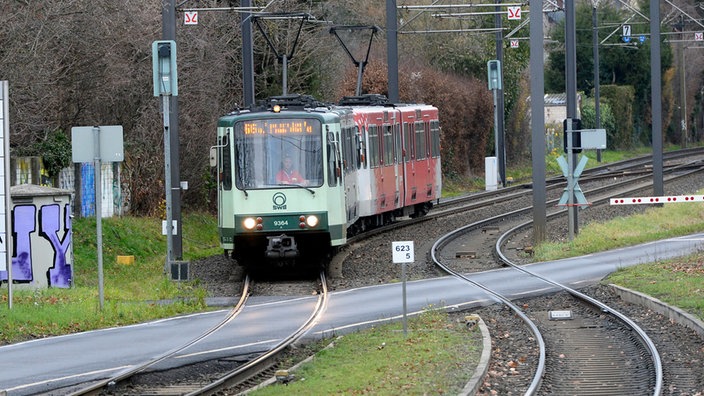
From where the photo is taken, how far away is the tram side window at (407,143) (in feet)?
118

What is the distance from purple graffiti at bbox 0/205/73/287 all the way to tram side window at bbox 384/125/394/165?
1208 centimetres

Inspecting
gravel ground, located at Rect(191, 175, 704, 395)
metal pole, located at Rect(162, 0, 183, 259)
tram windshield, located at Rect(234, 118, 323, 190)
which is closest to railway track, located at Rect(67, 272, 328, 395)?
gravel ground, located at Rect(191, 175, 704, 395)

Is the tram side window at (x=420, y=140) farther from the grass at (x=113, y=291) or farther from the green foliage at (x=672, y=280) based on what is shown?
the green foliage at (x=672, y=280)

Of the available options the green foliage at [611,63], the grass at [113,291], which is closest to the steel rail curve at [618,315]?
the grass at [113,291]

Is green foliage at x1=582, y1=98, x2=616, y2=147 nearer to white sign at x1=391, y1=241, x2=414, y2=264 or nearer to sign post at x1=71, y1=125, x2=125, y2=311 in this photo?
sign post at x1=71, y1=125, x2=125, y2=311

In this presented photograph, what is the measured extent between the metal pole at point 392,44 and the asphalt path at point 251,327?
1413 cm

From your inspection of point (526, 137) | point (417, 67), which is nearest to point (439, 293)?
point (417, 67)

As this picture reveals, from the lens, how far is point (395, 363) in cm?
1458

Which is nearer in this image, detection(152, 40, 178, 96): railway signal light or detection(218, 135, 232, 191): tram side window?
detection(152, 40, 178, 96): railway signal light

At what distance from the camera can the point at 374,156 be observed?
3228 centimetres

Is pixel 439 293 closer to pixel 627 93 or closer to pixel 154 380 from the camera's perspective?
pixel 154 380

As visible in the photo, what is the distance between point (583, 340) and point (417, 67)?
1492 inches

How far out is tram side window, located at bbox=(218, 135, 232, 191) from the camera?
24.3 metres

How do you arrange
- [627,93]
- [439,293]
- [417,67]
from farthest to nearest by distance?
[627,93], [417,67], [439,293]
